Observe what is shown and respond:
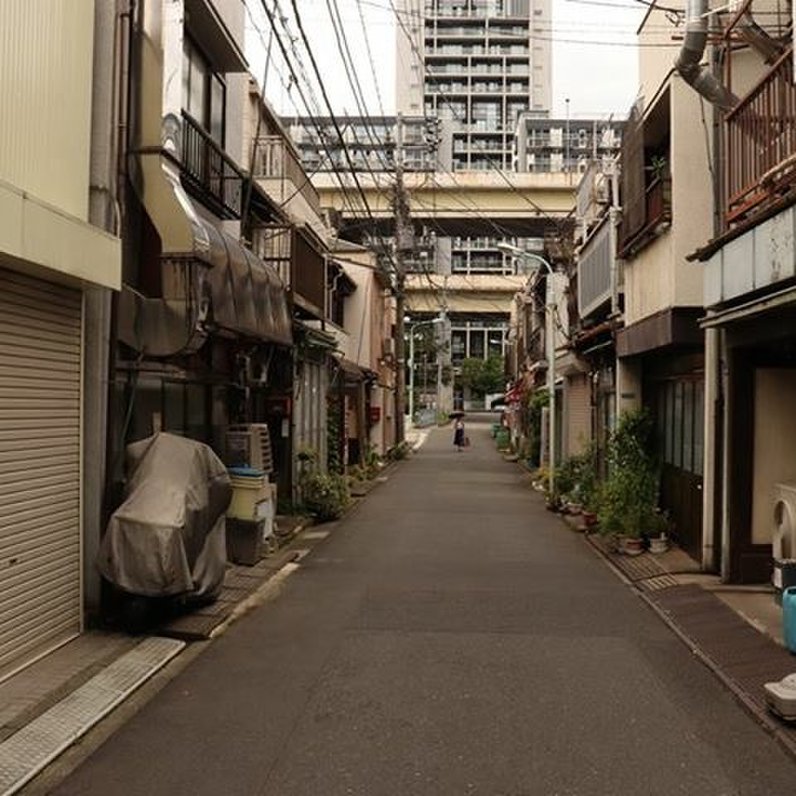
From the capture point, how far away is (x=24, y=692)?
6.66m

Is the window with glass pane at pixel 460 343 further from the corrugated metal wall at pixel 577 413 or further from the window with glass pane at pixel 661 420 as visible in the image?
the window with glass pane at pixel 661 420

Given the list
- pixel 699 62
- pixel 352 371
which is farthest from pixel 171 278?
pixel 352 371

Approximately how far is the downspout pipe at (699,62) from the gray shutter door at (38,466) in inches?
282

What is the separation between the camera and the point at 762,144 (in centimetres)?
920

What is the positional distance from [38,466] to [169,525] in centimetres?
125

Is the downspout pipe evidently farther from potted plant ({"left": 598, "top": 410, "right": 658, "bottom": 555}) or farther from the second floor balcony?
the second floor balcony

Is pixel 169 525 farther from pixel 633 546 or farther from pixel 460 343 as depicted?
pixel 460 343

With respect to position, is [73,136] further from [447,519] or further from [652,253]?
[447,519]

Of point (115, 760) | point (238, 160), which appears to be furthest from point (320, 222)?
point (115, 760)

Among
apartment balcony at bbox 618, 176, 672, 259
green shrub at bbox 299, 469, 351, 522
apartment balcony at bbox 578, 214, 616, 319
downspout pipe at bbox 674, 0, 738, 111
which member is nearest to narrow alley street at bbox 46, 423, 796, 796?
apartment balcony at bbox 618, 176, 672, 259

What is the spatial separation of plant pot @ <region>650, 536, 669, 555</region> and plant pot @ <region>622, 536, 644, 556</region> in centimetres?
15

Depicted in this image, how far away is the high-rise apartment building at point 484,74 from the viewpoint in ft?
341

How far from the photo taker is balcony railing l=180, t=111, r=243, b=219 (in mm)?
11906

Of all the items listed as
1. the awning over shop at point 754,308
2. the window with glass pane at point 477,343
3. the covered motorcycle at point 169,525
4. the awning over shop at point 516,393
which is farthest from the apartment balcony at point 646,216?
the window with glass pane at point 477,343
